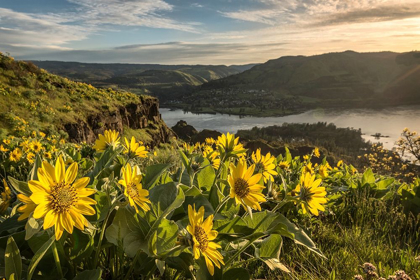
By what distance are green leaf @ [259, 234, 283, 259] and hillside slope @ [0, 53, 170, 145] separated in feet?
39.4

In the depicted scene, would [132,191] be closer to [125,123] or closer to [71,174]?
[71,174]

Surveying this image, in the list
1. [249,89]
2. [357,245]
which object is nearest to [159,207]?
[357,245]

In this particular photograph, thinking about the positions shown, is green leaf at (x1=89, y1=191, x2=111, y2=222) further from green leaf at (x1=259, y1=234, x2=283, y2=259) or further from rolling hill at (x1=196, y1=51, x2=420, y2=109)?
rolling hill at (x1=196, y1=51, x2=420, y2=109)

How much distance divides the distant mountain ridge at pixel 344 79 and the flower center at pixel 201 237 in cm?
12650

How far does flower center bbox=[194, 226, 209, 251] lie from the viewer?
3.20 feet

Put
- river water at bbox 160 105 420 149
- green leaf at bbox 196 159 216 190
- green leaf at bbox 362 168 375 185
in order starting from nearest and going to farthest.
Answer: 1. green leaf at bbox 196 159 216 190
2. green leaf at bbox 362 168 375 185
3. river water at bbox 160 105 420 149

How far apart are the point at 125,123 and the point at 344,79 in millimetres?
149721

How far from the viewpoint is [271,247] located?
1.41 metres

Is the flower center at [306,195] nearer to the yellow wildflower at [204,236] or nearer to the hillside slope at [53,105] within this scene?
the yellow wildflower at [204,236]

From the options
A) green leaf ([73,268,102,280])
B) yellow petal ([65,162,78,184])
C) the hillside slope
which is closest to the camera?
yellow petal ([65,162,78,184])

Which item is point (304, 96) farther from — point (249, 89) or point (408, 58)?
point (408, 58)

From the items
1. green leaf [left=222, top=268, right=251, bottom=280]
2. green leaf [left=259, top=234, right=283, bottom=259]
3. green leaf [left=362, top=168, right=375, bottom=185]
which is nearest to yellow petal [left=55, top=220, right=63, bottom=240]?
green leaf [left=222, top=268, right=251, bottom=280]

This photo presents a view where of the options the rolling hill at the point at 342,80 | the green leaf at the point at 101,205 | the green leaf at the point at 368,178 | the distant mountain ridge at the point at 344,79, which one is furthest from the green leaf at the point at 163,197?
the distant mountain ridge at the point at 344,79

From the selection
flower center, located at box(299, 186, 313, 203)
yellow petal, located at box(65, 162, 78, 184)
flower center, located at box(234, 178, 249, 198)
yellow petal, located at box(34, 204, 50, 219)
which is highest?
yellow petal, located at box(65, 162, 78, 184)
